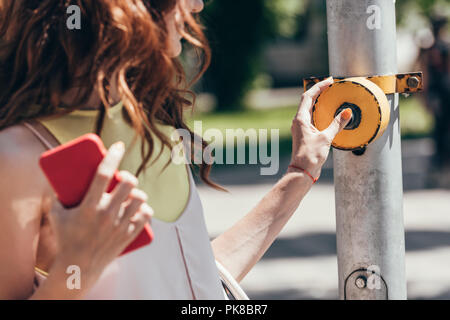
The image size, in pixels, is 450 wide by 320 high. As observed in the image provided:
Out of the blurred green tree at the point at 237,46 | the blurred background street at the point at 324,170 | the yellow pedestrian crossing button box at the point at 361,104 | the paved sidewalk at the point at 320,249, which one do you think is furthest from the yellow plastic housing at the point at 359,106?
the blurred green tree at the point at 237,46

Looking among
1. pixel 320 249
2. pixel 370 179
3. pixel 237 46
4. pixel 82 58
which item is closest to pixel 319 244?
pixel 320 249

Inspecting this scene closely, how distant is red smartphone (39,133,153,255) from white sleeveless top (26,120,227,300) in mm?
121

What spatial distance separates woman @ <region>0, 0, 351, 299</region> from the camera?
1140mm

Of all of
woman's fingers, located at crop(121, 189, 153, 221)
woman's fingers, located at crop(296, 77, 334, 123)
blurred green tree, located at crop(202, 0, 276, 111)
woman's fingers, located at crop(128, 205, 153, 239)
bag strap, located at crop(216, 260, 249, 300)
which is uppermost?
blurred green tree, located at crop(202, 0, 276, 111)

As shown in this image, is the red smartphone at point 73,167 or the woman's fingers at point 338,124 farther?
the woman's fingers at point 338,124

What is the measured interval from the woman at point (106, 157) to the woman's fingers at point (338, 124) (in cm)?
41

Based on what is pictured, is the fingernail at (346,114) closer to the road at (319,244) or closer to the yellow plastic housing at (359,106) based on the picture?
the yellow plastic housing at (359,106)

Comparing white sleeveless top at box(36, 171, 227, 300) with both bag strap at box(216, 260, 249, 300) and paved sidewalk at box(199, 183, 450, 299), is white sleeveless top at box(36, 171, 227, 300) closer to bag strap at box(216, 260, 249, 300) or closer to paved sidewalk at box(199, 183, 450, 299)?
bag strap at box(216, 260, 249, 300)

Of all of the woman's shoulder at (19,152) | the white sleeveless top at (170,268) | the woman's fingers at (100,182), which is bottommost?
the white sleeveless top at (170,268)

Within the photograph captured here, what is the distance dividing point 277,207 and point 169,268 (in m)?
0.47

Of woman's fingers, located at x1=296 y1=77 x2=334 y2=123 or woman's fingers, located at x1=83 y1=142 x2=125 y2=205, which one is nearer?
woman's fingers, located at x1=83 y1=142 x2=125 y2=205

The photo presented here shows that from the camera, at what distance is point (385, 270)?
5.91ft

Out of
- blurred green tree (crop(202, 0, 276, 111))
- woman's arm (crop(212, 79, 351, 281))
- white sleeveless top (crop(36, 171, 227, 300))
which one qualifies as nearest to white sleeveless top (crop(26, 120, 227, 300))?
white sleeveless top (crop(36, 171, 227, 300))

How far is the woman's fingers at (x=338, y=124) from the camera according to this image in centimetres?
→ 169
